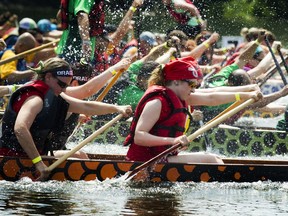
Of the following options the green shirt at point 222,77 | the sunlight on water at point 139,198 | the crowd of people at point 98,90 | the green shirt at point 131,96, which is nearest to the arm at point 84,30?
the crowd of people at point 98,90

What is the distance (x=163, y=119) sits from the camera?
10.6m

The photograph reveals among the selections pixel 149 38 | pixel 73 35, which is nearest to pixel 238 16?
pixel 149 38

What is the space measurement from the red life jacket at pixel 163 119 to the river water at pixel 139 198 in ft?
1.01

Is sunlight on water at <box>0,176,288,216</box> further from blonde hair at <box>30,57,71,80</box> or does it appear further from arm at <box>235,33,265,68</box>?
arm at <box>235,33,265,68</box>

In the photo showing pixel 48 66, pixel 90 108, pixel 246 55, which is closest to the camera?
pixel 48 66

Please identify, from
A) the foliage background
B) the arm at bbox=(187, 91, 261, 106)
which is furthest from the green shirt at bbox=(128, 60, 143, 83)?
the arm at bbox=(187, 91, 261, 106)

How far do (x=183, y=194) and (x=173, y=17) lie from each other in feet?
23.0

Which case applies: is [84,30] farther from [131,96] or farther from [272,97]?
[272,97]

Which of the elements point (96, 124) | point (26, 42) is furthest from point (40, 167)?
point (26, 42)

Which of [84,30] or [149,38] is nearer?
[84,30]

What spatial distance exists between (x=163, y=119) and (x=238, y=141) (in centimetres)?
427

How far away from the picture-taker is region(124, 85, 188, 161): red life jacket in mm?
10502

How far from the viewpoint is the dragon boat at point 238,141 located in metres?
14.7

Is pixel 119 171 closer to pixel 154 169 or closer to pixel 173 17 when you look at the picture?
pixel 154 169
